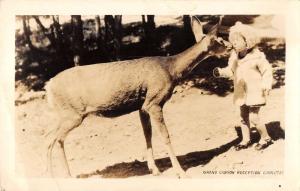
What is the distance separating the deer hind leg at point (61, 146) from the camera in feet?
4.68

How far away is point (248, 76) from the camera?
1.44 m

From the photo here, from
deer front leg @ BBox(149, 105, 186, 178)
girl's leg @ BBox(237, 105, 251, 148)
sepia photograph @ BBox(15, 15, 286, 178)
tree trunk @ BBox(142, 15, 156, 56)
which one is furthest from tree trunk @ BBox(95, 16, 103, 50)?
girl's leg @ BBox(237, 105, 251, 148)

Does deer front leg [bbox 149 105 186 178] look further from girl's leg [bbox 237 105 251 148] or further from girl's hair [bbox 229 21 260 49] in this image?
girl's hair [bbox 229 21 260 49]

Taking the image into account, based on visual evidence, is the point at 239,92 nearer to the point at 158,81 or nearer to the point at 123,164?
the point at 158,81

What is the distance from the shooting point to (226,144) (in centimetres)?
143

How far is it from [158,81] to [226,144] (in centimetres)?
26

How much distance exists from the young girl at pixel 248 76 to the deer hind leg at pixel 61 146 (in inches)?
17.1

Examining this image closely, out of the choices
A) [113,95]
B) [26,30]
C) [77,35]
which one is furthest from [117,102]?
[26,30]

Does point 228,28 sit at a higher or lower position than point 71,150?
higher

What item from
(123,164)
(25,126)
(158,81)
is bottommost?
(123,164)

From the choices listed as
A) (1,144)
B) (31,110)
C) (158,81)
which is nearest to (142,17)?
(158,81)

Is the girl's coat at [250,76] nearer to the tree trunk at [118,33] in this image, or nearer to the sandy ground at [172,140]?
the sandy ground at [172,140]

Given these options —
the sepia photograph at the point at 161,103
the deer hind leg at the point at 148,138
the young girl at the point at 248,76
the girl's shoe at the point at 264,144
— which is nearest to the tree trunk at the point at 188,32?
the sepia photograph at the point at 161,103

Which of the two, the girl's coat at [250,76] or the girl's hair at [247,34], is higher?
the girl's hair at [247,34]
